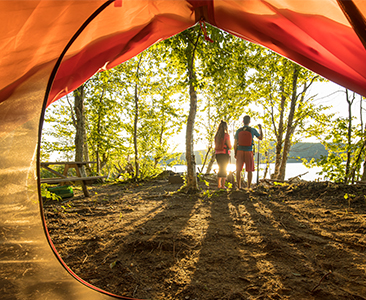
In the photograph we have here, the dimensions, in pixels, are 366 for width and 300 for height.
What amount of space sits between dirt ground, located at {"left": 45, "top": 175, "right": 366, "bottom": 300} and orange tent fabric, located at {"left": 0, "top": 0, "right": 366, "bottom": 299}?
54 centimetres

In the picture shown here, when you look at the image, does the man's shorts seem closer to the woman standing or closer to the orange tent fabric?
the woman standing

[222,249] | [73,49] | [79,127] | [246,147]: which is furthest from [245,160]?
[79,127]

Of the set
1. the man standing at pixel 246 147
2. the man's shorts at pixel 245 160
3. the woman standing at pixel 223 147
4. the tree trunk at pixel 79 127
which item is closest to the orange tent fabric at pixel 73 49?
the man standing at pixel 246 147

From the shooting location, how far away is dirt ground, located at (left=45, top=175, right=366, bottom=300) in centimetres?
135

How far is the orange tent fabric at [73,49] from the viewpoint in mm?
1186

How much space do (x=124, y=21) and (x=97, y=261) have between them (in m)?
2.36

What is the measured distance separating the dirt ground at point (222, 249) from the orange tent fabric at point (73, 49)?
0.54 m

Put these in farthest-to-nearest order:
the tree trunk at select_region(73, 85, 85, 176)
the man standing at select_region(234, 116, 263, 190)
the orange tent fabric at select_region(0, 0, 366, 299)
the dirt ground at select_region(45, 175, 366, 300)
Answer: the tree trunk at select_region(73, 85, 85, 176), the man standing at select_region(234, 116, 263, 190), the dirt ground at select_region(45, 175, 366, 300), the orange tent fabric at select_region(0, 0, 366, 299)

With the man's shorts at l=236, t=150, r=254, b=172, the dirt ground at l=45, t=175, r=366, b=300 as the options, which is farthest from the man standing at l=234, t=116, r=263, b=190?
the dirt ground at l=45, t=175, r=366, b=300

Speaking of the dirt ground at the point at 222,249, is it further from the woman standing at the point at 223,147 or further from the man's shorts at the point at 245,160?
the woman standing at the point at 223,147

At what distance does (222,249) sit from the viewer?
1.88 metres

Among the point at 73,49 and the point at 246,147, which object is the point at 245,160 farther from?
the point at 73,49

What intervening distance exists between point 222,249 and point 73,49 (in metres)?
2.53

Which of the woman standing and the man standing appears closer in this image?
the man standing
